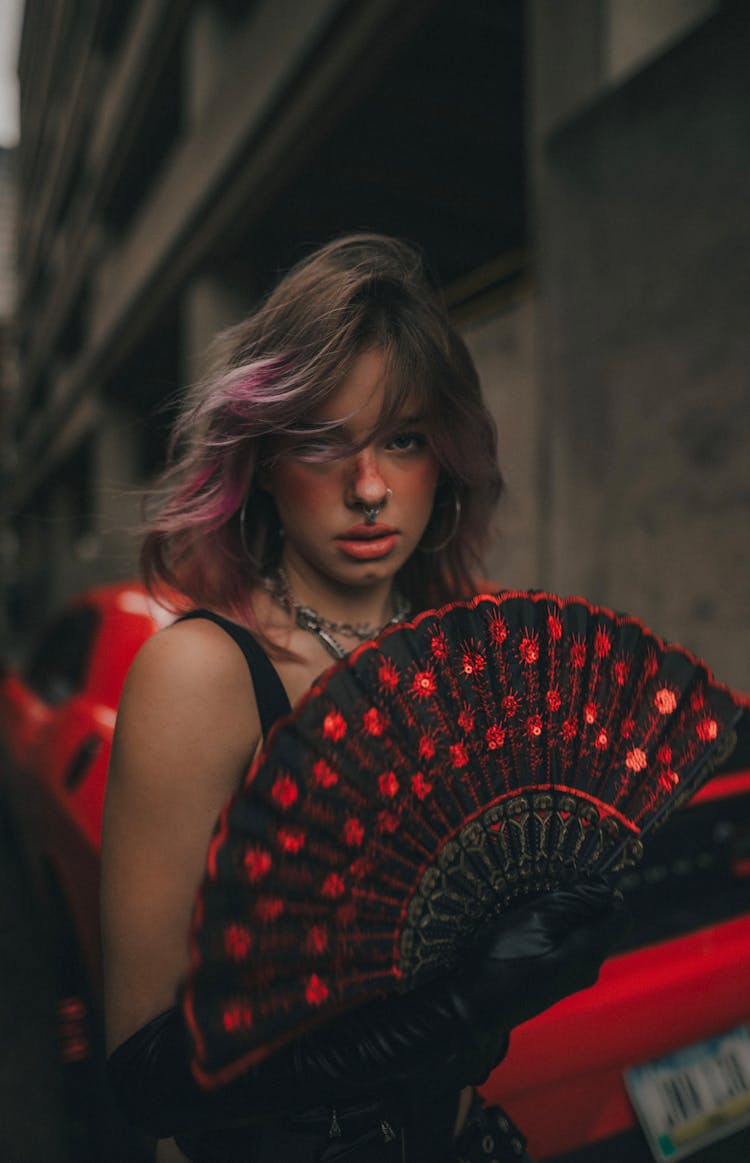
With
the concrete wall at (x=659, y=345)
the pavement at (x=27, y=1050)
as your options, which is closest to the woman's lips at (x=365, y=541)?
the pavement at (x=27, y=1050)

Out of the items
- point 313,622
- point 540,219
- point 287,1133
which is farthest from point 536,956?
point 540,219

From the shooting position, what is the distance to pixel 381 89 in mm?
5395

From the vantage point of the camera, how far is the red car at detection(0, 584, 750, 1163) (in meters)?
1.37

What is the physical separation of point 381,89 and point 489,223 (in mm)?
2491

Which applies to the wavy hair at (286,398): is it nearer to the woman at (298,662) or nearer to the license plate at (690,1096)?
the woman at (298,662)

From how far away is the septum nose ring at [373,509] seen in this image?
1.09 m

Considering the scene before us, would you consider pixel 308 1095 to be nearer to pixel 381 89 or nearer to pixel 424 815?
pixel 424 815

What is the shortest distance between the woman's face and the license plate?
1055mm

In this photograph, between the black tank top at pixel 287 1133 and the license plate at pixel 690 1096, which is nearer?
the black tank top at pixel 287 1133

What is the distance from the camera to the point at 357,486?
107cm

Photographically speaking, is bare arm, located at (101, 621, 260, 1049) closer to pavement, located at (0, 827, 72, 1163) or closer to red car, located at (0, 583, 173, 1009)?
red car, located at (0, 583, 173, 1009)

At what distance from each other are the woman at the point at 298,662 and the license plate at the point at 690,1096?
12.1 inches

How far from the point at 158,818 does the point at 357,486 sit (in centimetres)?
48

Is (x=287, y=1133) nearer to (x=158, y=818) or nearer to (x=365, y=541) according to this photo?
(x=158, y=818)
